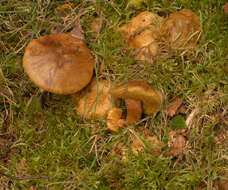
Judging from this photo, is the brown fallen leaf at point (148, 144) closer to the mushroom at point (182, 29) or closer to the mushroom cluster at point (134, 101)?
the mushroom cluster at point (134, 101)

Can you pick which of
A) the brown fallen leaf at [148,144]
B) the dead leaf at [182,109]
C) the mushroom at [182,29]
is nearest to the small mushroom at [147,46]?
the mushroom at [182,29]

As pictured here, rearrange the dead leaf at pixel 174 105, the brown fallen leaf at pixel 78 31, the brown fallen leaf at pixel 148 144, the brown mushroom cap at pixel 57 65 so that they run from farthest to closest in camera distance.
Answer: the brown fallen leaf at pixel 78 31
the dead leaf at pixel 174 105
the brown fallen leaf at pixel 148 144
the brown mushroom cap at pixel 57 65

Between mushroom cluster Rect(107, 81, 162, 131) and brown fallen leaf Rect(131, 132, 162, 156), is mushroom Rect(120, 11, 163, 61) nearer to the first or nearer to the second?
mushroom cluster Rect(107, 81, 162, 131)

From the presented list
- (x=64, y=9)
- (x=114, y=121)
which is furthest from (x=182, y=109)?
(x=64, y=9)

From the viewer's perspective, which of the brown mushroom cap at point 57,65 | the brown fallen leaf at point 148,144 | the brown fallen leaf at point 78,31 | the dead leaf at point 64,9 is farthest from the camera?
the dead leaf at point 64,9

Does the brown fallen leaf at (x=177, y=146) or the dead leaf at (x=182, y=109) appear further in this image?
the dead leaf at (x=182, y=109)

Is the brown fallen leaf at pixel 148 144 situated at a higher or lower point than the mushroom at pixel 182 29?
lower

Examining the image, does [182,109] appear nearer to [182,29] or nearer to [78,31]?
[182,29]
